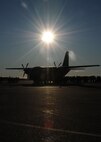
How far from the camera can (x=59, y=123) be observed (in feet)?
40.3

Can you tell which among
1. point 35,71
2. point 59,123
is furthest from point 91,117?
point 35,71

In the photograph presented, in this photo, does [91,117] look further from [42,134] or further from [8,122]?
[42,134]

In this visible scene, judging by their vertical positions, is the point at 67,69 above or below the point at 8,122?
above

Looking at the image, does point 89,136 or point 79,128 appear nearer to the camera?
point 89,136

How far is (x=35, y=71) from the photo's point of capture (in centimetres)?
7638

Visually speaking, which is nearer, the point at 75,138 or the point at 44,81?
the point at 75,138

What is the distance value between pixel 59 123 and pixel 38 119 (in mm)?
1416

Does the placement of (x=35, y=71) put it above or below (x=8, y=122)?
above

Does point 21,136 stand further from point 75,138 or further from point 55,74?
point 55,74

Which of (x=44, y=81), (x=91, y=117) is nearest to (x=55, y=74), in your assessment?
(x=44, y=81)

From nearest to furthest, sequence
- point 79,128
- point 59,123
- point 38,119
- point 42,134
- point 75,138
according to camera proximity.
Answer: point 75,138, point 42,134, point 79,128, point 59,123, point 38,119

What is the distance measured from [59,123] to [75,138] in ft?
9.69

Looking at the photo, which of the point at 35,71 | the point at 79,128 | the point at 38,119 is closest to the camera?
the point at 79,128

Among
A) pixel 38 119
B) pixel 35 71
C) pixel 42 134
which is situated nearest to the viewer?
pixel 42 134
